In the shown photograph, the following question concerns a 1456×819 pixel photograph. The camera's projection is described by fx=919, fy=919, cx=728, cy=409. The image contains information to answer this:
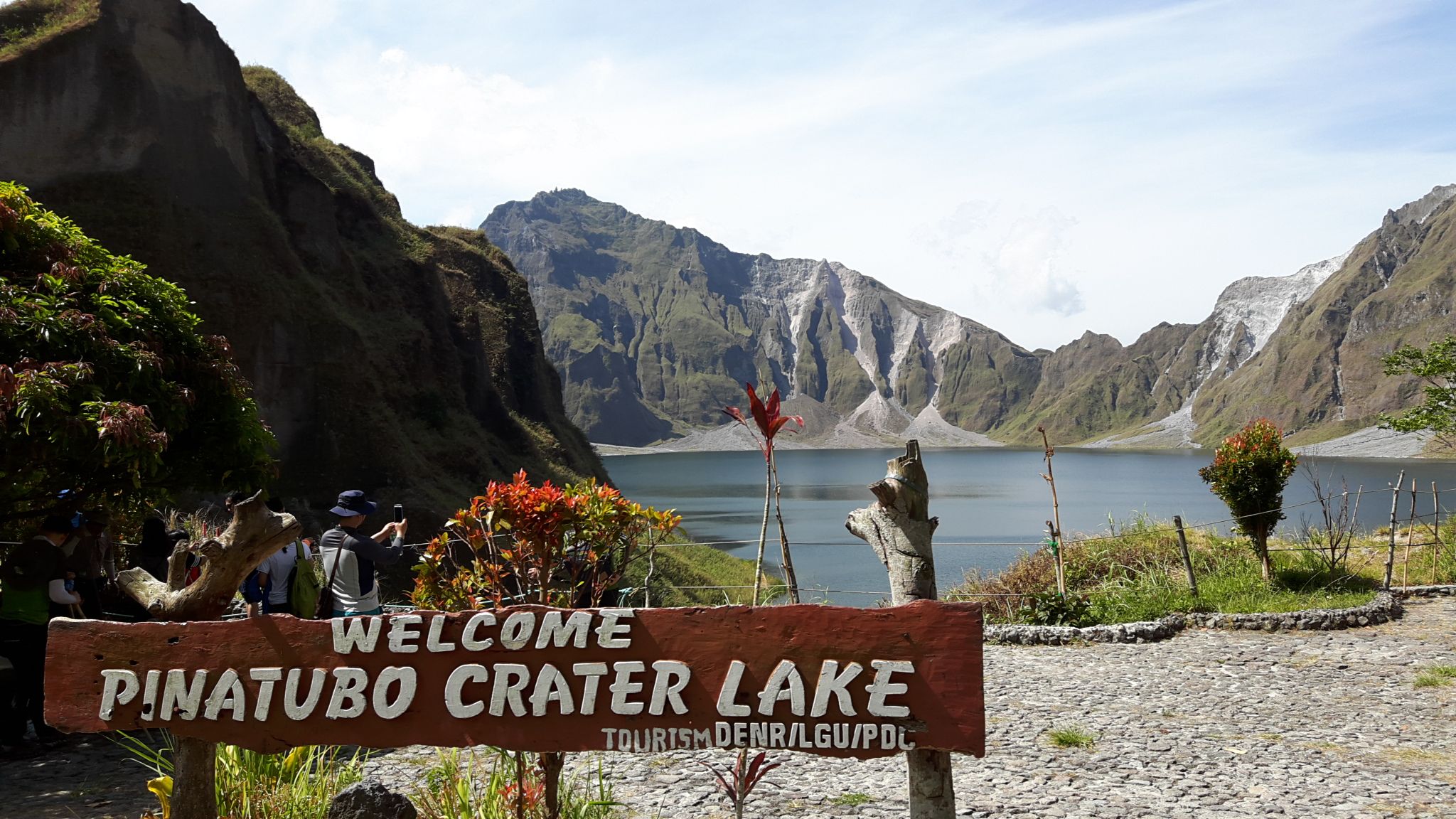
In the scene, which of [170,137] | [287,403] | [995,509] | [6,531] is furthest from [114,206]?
[995,509]

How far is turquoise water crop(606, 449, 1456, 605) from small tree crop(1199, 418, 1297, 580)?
7.60 feet

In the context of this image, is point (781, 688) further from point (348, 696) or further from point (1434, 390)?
point (1434, 390)

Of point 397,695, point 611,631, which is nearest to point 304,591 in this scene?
point 397,695

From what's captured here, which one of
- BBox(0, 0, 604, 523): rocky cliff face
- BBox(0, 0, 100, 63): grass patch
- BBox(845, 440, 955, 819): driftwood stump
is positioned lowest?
BBox(845, 440, 955, 819): driftwood stump

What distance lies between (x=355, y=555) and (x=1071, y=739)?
5.49 meters

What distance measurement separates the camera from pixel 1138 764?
6.41 metres

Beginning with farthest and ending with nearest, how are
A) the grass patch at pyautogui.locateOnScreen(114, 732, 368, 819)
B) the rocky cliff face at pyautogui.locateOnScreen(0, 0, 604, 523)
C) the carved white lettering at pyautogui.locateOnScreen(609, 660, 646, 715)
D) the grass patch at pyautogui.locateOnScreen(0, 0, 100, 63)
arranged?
1. the grass patch at pyautogui.locateOnScreen(0, 0, 100, 63)
2. the rocky cliff face at pyautogui.locateOnScreen(0, 0, 604, 523)
3. the grass patch at pyautogui.locateOnScreen(114, 732, 368, 819)
4. the carved white lettering at pyautogui.locateOnScreen(609, 660, 646, 715)

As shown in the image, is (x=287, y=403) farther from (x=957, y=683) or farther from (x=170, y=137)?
(x=957, y=683)

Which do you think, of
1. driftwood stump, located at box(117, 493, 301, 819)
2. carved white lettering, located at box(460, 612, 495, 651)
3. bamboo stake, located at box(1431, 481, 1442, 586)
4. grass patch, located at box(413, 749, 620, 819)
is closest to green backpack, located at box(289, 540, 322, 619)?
grass patch, located at box(413, 749, 620, 819)

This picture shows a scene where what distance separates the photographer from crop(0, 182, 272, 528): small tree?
6.04m

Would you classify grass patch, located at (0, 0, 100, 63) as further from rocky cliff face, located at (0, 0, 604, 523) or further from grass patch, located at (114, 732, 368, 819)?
grass patch, located at (114, 732, 368, 819)

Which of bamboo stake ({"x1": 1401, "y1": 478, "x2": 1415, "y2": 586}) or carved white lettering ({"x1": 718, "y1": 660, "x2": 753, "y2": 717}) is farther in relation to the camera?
bamboo stake ({"x1": 1401, "y1": 478, "x2": 1415, "y2": 586})

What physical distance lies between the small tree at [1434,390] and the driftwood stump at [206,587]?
773 inches

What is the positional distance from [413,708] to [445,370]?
40473 mm
